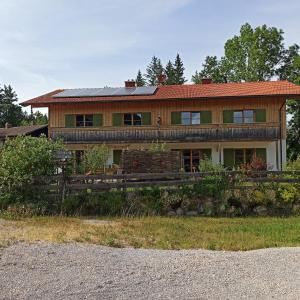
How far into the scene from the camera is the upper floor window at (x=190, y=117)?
113 feet

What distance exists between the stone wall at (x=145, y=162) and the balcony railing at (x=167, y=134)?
1137 centimetres

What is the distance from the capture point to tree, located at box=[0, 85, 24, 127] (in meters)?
83.4

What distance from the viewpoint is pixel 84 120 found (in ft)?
118

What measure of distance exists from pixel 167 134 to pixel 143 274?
2620 centimetres

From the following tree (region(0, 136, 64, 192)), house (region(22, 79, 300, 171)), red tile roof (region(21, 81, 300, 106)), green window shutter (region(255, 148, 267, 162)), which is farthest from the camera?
green window shutter (region(255, 148, 267, 162))

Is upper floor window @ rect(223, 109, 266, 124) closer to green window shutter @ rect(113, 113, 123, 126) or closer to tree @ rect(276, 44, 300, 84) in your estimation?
green window shutter @ rect(113, 113, 123, 126)

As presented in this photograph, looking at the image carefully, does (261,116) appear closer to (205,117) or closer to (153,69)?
(205,117)

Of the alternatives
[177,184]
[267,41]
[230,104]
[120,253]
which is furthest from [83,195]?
[267,41]

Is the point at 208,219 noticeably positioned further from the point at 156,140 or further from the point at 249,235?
the point at 156,140

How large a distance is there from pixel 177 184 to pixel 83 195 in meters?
3.46

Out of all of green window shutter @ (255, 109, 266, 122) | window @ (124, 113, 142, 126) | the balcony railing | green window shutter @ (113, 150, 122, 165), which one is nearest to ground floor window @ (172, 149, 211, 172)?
the balcony railing

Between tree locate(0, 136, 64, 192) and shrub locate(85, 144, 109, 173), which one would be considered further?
shrub locate(85, 144, 109, 173)

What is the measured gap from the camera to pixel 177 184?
59.3 ft

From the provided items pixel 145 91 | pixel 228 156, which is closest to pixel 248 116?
pixel 228 156
